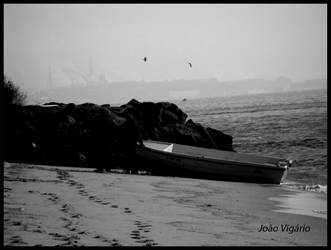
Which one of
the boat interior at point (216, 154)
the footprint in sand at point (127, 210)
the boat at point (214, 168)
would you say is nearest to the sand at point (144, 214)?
the footprint in sand at point (127, 210)

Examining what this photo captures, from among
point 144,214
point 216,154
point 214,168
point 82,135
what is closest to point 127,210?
point 144,214

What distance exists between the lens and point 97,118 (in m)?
30.1

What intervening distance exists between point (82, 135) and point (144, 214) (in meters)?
18.3

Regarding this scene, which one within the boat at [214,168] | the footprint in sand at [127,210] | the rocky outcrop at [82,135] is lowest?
the boat at [214,168]

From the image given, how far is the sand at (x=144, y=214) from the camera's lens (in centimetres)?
845

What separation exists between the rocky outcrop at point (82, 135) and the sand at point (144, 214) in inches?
349

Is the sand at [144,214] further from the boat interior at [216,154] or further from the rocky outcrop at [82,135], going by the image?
the rocky outcrop at [82,135]

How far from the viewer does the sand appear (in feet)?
27.7

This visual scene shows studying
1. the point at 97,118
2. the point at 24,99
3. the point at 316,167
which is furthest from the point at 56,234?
the point at 24,99

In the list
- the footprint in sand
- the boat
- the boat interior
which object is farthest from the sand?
the boat interior

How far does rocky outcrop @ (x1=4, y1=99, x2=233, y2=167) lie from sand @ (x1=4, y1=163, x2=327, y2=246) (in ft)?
29.1

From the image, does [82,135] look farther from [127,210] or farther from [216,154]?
[127,210]

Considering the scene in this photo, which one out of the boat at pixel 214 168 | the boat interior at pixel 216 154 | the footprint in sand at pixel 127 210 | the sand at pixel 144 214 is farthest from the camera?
the boat interior at pixel 216 154

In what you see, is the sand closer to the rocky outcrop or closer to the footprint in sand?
the footprint in sand
